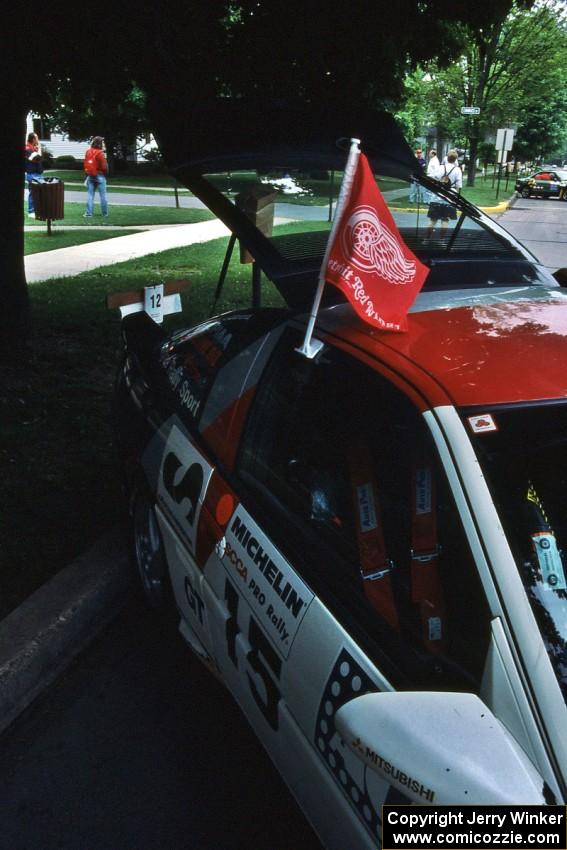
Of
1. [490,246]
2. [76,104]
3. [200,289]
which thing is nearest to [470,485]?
[490,246]

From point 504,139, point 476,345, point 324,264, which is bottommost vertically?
point 476,345

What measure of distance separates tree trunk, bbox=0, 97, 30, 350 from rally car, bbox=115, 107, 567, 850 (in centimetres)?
412

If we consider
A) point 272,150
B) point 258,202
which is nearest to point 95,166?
point 258,202

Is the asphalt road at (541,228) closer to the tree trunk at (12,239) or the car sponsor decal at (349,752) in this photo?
the tree trunk at (12,239)

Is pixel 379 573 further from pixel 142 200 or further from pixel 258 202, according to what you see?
pixel 142 200

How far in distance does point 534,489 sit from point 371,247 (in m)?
0.97

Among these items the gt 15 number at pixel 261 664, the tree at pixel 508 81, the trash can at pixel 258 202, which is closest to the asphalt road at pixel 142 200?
the trash can at pixel 258 202

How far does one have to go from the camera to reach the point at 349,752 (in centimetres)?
185

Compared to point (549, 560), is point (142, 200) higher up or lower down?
lower down

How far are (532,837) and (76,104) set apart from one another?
6.15 metres

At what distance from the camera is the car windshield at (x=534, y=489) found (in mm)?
1843

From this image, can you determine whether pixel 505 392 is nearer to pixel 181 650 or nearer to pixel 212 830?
pixel 212 830

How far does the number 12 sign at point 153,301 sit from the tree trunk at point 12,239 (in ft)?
7.95

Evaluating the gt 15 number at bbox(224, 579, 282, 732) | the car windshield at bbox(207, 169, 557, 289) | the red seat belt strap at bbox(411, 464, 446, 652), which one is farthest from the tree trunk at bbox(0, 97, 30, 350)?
the red seat belt strap at bbox(411, 464, 446, 652)
